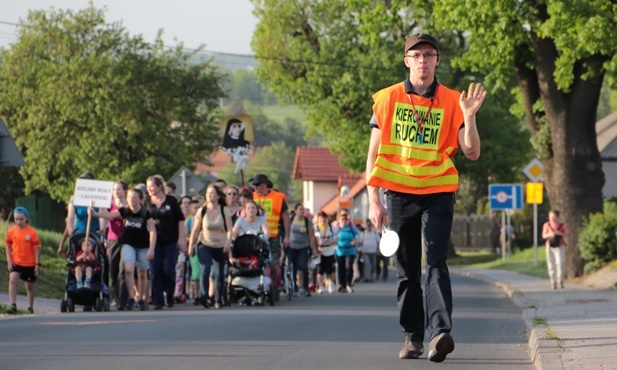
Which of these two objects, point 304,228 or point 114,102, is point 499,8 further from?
point 114,102

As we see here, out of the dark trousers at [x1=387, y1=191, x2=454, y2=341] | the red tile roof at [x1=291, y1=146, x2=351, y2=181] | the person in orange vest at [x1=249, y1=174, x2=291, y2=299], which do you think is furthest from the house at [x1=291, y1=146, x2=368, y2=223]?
the dark trousers at [x1=387, y1=191, x2=454, y2=341]

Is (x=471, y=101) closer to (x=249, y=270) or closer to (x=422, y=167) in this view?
(x=422, y=167)

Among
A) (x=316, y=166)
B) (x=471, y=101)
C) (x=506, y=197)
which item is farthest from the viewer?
(x=316, y=166)

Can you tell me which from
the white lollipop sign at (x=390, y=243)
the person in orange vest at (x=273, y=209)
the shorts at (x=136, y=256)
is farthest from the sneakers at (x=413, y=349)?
the person in orange vest at (x=273, y=209)

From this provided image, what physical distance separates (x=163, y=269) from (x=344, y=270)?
9.33 metres

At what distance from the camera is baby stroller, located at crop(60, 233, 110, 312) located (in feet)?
57.8

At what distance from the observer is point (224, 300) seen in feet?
63.8

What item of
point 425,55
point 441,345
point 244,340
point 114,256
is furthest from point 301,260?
point 425,55

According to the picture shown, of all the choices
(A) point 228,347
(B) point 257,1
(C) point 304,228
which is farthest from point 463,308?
(B) point 257,1

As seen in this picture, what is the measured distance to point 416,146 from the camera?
30.0 feet

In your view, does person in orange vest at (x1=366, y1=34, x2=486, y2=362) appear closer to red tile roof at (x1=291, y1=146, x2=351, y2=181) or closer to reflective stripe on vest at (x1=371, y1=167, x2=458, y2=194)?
reflective stripe on vest at (x1=371, y1=167, x2=458, y2=194)

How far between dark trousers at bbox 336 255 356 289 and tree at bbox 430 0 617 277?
4.42 metres

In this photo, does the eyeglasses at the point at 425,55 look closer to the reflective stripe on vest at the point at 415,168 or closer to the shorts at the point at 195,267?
the reflective stripe on vest at the point at 415,168

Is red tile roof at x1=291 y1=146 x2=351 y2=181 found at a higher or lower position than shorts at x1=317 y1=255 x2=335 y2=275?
higher
